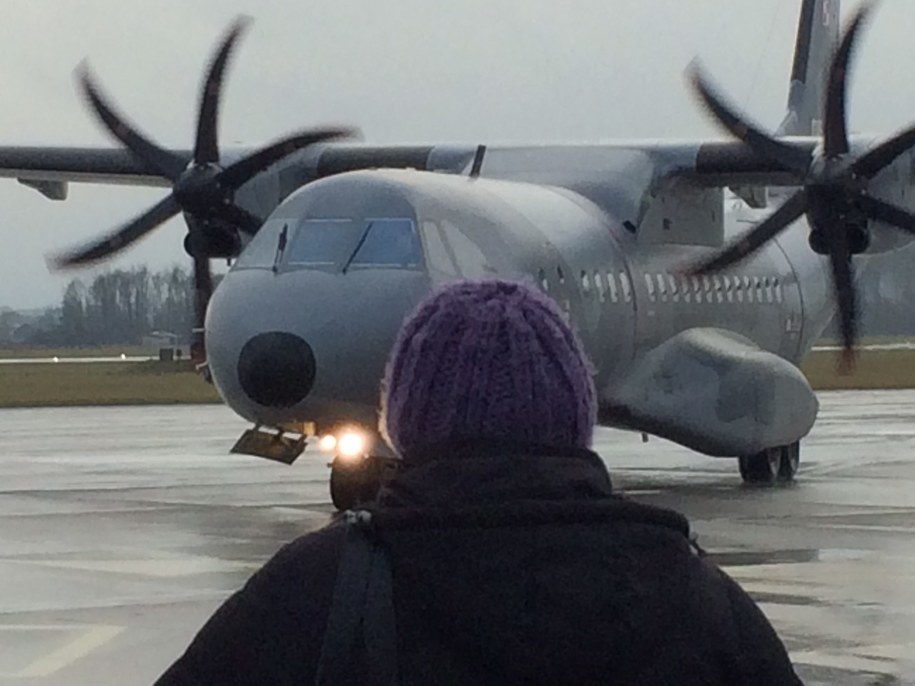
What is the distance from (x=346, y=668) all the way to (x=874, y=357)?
77360mm

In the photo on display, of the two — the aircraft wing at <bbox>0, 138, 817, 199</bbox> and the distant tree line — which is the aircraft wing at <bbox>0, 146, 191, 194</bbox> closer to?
the aircraft wing at <bbox>0, 138, 817, 199</bbox>

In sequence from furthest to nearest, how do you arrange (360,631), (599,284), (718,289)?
(718,289), (599,284), (360,631)

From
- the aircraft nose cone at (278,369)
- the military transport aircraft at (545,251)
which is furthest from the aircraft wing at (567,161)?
the aircraft nose cone at (278,369)

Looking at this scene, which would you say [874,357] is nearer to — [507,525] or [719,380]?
[719,380]

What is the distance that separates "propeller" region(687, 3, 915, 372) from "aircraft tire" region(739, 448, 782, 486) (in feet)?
6.73

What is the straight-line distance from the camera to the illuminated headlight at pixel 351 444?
14.9 meters

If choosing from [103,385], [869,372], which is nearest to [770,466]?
[103,385]

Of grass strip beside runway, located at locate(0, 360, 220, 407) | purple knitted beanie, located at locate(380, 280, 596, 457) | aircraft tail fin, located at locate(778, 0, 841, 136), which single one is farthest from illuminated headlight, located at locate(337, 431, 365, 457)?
grass strip beside runway, located at locate(0, 360, 220, 407)

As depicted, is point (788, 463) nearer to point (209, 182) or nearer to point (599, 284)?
point (599, 284)

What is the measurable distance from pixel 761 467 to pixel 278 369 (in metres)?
8.17

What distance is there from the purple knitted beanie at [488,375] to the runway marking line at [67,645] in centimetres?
640

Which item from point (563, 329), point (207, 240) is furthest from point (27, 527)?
point (563, 329)

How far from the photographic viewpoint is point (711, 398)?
62.1ft

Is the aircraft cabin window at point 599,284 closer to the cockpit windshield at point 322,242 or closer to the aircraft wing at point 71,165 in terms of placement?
the cockpit windshield at point 322,242
